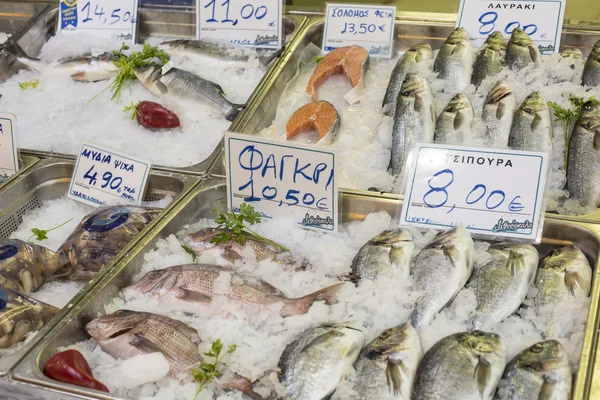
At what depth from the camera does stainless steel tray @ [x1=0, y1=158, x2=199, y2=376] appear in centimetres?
278

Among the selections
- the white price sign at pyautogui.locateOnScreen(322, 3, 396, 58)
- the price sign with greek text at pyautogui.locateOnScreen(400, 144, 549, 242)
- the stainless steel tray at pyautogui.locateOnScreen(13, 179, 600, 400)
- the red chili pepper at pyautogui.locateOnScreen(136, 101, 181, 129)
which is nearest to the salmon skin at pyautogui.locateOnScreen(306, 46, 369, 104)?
the white price sign at pyautogui.locateOnScreen(322, 3, 396, 58)

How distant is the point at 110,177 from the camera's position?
9.03 feet

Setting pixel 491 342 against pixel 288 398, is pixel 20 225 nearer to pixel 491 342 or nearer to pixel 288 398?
pixel 288 398

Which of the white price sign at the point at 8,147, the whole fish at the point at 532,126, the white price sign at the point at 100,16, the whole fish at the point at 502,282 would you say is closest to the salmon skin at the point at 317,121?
the whole fish at the point at 532,126

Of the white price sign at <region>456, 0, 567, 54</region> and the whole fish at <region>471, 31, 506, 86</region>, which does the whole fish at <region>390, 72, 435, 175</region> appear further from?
the white price sign at <region>456, 0, 567, 54</region>

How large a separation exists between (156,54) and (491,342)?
260 centimetres

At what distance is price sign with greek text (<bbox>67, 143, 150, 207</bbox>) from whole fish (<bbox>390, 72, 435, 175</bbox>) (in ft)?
3.31

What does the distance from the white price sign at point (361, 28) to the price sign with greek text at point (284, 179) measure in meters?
1.34

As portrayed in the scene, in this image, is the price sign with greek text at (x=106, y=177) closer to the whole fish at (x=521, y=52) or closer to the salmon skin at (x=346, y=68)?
the salmon skin at (x=346, y=68)

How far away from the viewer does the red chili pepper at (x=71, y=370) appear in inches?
71.6

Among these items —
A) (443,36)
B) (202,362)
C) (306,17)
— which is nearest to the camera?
(202,362)

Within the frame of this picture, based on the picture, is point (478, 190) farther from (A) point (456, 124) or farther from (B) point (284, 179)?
(B) point (284, 179)

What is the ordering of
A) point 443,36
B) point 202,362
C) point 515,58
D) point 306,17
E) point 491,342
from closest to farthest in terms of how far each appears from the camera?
1. point 491,342
2. point 202,362
3. point 515,58
4. point 443,36
5. point 306,17

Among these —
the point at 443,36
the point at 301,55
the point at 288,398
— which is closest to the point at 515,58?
the point at 443,36
